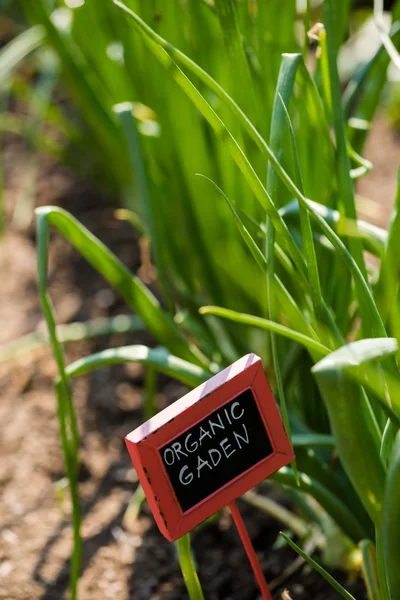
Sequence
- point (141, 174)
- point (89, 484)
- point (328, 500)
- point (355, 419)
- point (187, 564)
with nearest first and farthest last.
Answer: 1. point (355, 419)
2. point (187, 564)
3. point (328, 500)
4. point (141, 174)
5. point (89, 484)

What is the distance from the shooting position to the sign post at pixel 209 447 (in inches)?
23.3

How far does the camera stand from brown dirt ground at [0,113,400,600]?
960 mm

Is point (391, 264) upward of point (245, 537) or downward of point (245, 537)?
upward

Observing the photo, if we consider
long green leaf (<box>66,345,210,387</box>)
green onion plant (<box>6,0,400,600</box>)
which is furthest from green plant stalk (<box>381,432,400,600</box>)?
long green leaf (<box>66,345,210,387</box>)

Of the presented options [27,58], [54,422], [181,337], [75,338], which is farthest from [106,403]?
[27,58]

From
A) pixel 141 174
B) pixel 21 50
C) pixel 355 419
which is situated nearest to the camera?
pixel 355 419

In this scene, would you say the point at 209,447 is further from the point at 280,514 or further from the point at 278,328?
the point at 280,514

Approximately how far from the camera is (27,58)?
230 centimetres

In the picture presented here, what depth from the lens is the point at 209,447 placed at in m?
0.62

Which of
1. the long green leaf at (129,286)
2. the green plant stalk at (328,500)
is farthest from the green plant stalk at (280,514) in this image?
the long green leaf at (129,286)

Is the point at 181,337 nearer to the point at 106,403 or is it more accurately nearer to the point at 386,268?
the point at 386,268

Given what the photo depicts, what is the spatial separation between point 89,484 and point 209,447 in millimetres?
597

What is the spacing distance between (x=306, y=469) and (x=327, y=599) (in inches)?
8.5

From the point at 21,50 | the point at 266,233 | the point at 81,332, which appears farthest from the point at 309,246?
the point at 21,50
